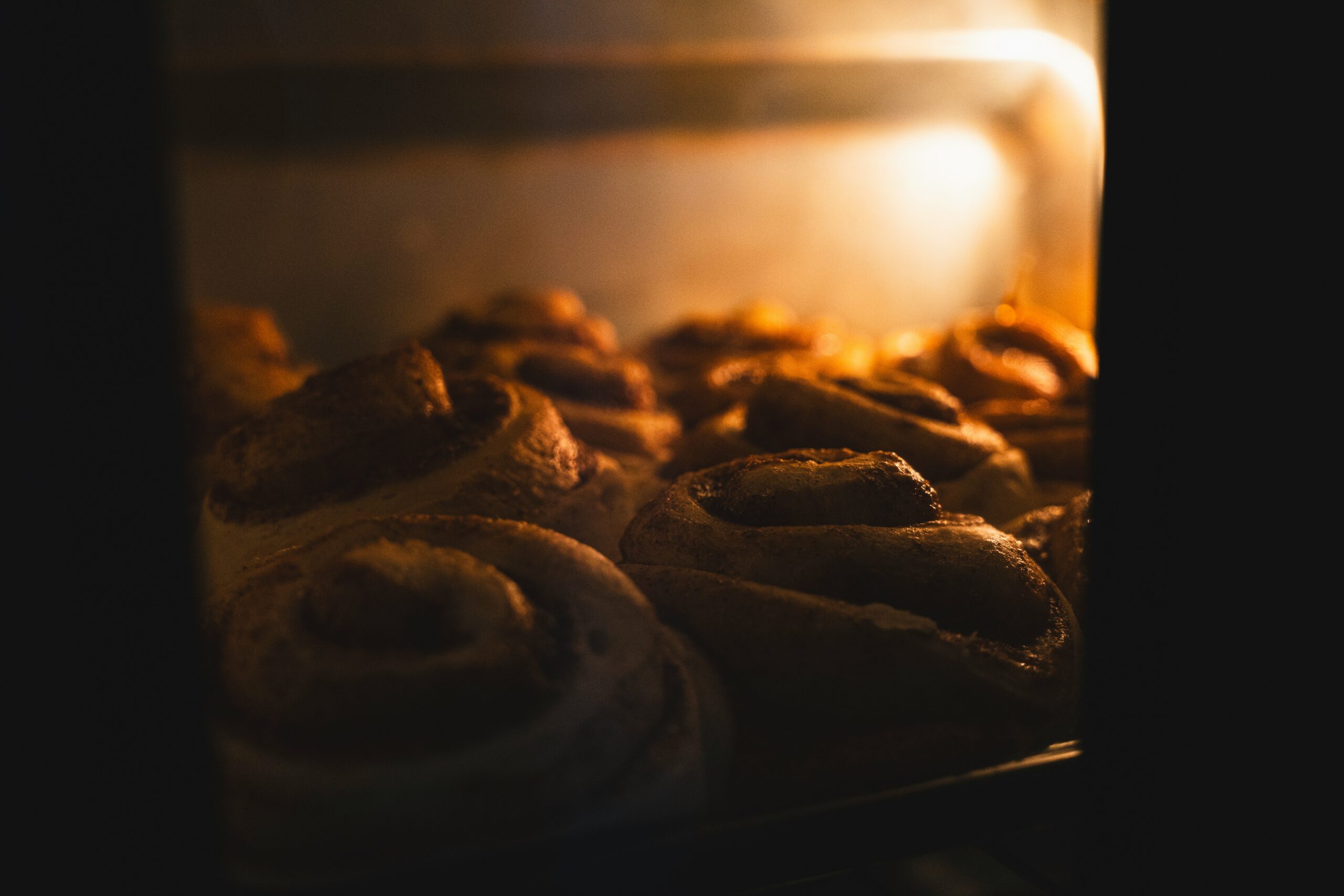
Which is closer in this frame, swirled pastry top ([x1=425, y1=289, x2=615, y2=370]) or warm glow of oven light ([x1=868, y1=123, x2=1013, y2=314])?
swirled pastry top ([x1=425, y1=289, x2=615, y2=370])

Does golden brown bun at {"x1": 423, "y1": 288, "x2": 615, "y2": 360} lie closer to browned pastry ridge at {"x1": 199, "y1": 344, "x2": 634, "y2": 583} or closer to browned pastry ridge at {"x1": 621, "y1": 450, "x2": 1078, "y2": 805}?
browned pastry ridge at {"x1": 199, "y1": 344, "x2": 634, "y2": 583}

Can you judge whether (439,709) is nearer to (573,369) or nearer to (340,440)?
(340,440)

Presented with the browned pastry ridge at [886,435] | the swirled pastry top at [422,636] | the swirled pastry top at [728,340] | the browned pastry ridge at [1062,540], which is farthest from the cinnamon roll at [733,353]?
the swirled pastry top at [422,636]

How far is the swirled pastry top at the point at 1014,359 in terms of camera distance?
1.96 m

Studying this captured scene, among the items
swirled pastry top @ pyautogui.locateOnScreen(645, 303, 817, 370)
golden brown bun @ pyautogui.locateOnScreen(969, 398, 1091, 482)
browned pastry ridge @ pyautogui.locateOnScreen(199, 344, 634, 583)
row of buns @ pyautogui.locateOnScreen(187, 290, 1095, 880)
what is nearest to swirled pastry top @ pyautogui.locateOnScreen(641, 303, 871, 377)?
swirled pastry top @ pyautogui.locateOnScreen(645, 303, 817, 370)

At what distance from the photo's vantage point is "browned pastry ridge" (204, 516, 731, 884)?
69cm

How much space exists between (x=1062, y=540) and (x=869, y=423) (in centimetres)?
30

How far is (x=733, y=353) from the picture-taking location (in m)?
2.41

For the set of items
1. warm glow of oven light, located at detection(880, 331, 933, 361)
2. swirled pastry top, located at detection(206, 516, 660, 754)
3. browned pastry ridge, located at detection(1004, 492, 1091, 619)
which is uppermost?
swirled pastry top, located at detection(206, 516, 660, 754)

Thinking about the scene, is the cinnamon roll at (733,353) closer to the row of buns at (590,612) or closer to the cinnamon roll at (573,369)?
the cinnamon roll at (573,369)

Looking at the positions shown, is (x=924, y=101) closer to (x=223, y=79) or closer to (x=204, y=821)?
(x=223, y=79)

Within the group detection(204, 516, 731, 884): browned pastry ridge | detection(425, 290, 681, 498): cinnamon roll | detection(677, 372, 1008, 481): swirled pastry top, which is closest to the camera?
detection(204, 516, 731, 884): browned pastry ridge

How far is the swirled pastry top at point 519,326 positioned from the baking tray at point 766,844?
4.53ft

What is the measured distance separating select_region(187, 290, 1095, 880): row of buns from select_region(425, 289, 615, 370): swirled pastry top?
2.72 ft
